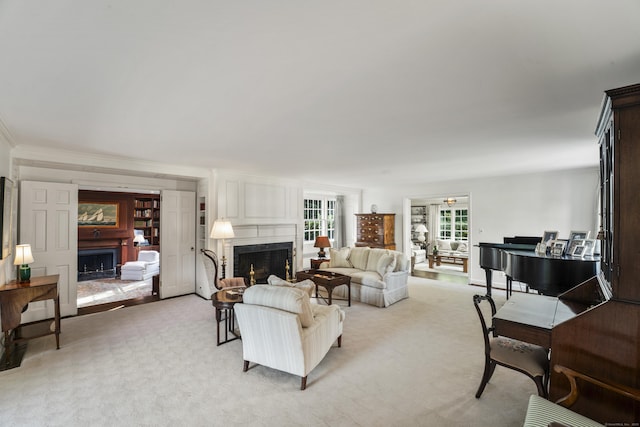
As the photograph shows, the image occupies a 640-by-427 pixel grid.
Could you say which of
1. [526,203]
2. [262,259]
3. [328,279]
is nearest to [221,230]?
[262,259]

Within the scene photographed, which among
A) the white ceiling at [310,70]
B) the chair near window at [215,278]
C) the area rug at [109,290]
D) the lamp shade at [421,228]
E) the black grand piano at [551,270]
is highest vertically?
the white ceiling at [310,70]

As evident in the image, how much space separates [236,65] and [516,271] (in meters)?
4.05

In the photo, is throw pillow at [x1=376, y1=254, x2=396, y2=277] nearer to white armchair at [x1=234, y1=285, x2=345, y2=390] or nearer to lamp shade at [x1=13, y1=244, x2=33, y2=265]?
white armchair at [x1=234, y1=285, x2=345, y2=390]

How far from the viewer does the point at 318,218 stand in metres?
8.95

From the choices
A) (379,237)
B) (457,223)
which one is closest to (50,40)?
(379,237)

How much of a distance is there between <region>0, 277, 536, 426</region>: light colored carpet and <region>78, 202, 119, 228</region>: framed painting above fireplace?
181 inches

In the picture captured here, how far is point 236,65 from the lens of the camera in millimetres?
1722

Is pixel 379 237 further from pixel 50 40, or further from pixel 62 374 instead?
pixel 50 40

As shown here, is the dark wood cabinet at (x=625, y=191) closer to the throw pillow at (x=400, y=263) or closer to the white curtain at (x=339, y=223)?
the throw pillow at (x=400, y=263)

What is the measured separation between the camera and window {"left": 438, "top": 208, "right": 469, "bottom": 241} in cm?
1020

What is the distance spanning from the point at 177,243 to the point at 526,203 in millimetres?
7087

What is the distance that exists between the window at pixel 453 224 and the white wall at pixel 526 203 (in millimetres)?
3622

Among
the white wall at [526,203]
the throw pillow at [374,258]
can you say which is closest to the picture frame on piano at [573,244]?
the white wall at [526,203]

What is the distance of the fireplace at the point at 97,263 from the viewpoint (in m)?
7.29
